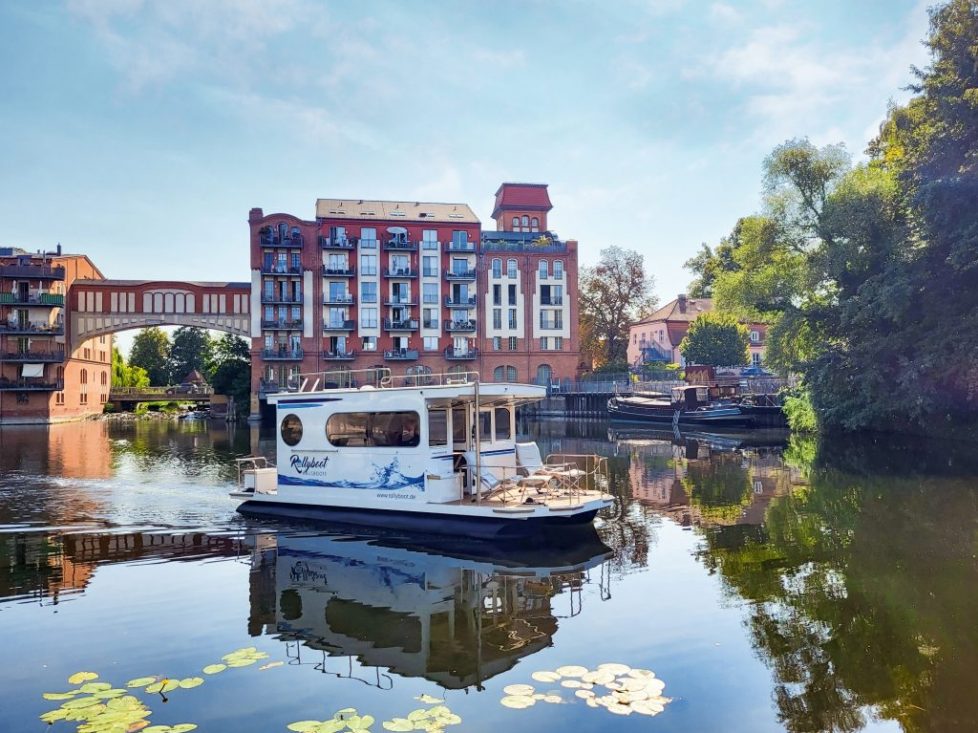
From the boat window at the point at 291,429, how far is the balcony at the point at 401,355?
46.3 meters

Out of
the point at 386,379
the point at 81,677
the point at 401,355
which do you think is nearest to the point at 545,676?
the point at 81,677

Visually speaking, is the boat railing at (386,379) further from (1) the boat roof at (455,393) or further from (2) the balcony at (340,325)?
(2) the balcony at (340,325)

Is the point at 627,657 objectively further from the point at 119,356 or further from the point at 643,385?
the point at 119,356

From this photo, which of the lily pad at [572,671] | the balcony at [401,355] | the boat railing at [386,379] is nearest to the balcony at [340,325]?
the balcony at [401,355]

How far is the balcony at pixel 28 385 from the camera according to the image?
60344 mm

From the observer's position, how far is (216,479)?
2497cm

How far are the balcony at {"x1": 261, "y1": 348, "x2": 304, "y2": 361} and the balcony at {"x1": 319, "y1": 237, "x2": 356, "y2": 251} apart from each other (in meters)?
9.38

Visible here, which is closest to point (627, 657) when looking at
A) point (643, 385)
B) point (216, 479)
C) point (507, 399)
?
point (507, 399)

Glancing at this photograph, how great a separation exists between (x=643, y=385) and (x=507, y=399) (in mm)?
46400

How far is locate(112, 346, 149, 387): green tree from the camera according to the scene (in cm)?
8644

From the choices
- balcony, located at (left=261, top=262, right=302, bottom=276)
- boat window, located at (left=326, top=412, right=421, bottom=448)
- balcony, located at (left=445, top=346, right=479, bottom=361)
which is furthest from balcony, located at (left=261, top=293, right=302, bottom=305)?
boat window, located at (left=326, top=412, right=421, bottom=448)

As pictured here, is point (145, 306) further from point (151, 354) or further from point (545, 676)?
point (545, 676)

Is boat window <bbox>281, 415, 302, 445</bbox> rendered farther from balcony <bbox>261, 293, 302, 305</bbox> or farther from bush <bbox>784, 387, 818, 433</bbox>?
balcony <bbox>261, 293, 302, 305</bbox>

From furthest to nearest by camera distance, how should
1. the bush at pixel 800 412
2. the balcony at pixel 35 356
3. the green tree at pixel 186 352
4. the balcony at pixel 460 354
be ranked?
the green tree at pixel 186 352
the balcony at pixel 460 354
the balcony at pixel 35 356
the bush at pixel 800 412
